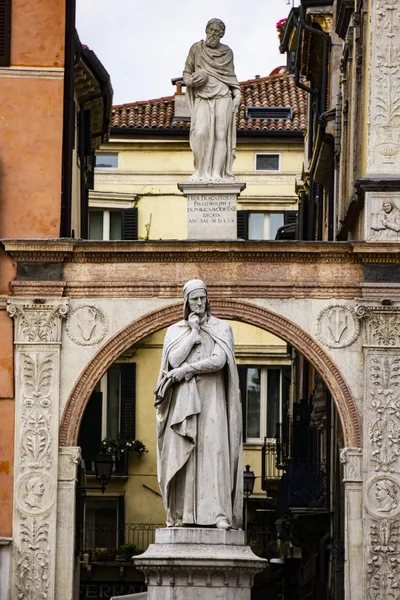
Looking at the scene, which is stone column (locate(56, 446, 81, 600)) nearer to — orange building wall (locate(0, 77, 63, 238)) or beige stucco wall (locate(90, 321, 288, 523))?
orange building wall (locate(0, 77, 63, 238))

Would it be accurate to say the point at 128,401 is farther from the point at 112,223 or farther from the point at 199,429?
the point at 199,429

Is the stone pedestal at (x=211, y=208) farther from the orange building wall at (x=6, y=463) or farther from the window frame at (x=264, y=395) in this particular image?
the window frame at (x=264, y=395)

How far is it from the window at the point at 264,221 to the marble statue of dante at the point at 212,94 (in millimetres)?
19768

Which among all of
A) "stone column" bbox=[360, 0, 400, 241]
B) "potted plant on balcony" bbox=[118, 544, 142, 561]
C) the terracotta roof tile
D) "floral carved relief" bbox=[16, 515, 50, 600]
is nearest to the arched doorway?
"floral carved relief" bbox=[16, 515, 50, 600]

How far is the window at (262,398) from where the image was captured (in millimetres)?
51812

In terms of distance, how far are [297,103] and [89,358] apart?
72.5ft

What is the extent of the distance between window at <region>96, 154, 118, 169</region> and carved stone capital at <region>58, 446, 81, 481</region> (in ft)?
69.3

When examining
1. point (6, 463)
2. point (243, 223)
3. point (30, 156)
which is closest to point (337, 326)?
point (6, 463)

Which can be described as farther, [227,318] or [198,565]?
[227,318]

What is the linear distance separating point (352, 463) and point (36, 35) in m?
8.34

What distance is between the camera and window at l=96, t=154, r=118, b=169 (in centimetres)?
5384

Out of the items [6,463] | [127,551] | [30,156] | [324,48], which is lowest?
[127,551]

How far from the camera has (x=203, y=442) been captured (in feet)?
69.3

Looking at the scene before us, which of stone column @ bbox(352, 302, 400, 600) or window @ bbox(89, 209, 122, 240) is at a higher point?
window @ bbox(89, 209, 122, 240)
